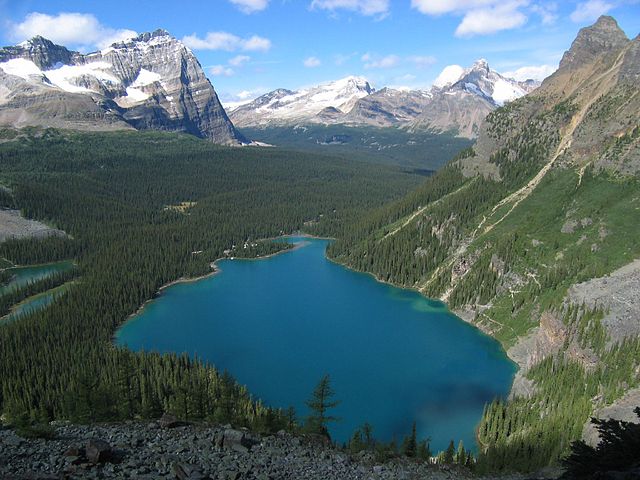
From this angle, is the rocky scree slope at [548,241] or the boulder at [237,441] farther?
the rocky scree slope at [548,241]

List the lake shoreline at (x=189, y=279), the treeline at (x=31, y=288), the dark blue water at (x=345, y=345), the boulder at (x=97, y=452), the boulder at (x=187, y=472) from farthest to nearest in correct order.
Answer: the treeline at (x=31, y=288), the lake shoreline at (x=189, y=279), the dark blue water at (x=345, y=345), the boulder at (x=97, y=452), the boulder at (x=187, y=472)

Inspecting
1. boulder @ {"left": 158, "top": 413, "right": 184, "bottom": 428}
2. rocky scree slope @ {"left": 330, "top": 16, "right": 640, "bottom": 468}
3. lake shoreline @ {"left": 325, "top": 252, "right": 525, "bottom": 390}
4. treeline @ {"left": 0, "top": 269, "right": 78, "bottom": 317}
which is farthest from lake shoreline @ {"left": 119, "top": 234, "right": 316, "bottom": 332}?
boulder @ {"left": 158, "top": 413, "right": 184, "bottom": 428}

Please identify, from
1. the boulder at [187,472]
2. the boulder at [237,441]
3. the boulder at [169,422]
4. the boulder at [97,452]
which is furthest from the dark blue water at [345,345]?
the boulder at [97,452]

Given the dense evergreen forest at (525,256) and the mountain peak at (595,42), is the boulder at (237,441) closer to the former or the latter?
the dense evergreen forest at (525,256)

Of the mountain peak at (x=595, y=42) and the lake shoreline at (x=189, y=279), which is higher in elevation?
the mountain peak at (x=595, y=42)

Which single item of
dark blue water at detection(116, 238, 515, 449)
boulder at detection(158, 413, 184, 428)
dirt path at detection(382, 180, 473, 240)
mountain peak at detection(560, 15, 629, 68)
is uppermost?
mountain peak at detection(560, 15, 629, 68)

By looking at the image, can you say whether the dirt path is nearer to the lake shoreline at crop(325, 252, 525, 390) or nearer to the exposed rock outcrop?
the lake shoreline at crop(325, 252, 525, 390)
